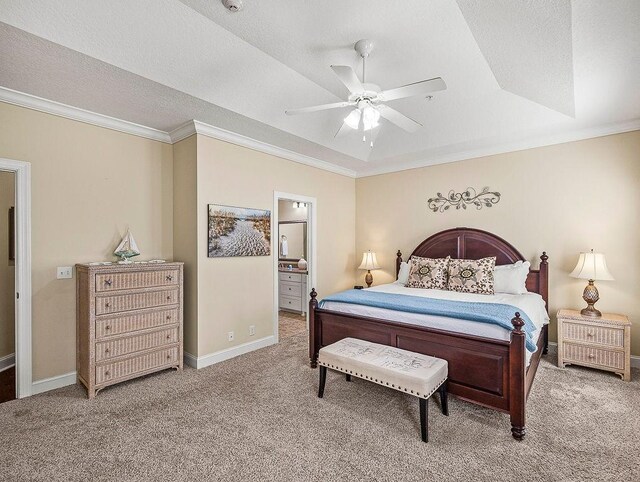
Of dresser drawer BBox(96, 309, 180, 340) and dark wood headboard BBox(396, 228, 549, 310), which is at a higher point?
dark wood headboard BBox(396, 228, 549, 310)

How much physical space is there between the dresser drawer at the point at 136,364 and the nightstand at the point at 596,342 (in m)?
4.23

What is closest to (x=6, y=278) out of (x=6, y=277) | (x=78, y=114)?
(x=6, y=277)

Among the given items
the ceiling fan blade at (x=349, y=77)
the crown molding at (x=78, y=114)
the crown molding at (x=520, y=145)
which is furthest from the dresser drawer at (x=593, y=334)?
the crown molding at (x=78, y=114)

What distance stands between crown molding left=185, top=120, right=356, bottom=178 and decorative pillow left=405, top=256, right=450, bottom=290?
2.16 meters

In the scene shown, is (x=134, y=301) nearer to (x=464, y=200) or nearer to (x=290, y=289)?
(x=290, y=289)

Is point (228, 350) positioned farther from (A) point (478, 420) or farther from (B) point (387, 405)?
(A) point (478, 420)

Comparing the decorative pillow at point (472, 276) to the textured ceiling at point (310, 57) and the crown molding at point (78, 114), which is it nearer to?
the textured ceiling at point (310, 57)

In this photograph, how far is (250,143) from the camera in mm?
4246

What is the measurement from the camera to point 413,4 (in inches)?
91.8

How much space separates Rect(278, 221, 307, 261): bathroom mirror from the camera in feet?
21.8

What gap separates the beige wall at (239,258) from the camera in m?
3.79

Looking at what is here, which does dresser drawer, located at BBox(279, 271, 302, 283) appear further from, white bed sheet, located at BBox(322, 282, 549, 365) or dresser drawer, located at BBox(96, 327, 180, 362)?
dresser drawer, located at BBox(96, 327, 180, 362)

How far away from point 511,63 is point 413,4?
1.21 meters

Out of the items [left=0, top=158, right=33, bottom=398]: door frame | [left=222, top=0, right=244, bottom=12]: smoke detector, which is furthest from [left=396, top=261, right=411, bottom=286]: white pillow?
[left=0, top=158, right=33, bottom=398]: door frame
